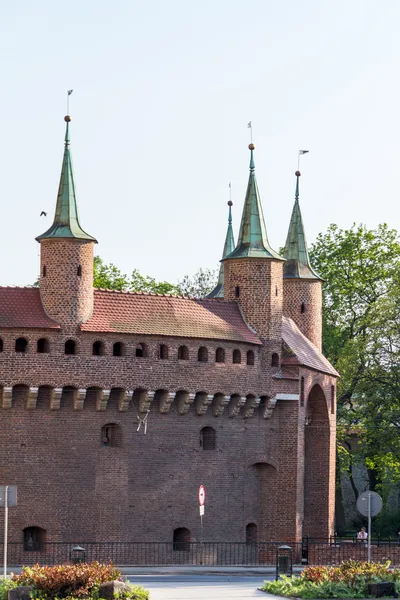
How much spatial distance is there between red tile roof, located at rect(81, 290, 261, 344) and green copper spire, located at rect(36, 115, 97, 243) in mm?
2503

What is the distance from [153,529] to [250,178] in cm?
1528

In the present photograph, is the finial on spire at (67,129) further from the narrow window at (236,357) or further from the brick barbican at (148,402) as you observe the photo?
the narrow window at (236,357)

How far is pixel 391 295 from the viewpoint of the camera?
70500mm

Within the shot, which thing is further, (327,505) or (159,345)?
(327,505)

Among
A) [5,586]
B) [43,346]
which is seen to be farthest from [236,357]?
[5,586]

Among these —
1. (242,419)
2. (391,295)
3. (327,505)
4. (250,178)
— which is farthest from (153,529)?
(391,295)

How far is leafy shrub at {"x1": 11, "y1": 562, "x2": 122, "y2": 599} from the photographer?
33.2m

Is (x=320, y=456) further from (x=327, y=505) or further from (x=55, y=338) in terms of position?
(x=55, y=338)

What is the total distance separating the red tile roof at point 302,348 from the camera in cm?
5909

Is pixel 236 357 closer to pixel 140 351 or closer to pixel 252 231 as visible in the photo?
pixel 140 351

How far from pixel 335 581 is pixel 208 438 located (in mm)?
20006

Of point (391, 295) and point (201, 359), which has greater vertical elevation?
point (391, 295)

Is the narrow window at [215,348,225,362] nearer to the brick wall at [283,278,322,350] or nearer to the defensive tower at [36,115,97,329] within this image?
the defensive tower at [36,115,97,329]

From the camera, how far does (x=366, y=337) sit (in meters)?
73.6
